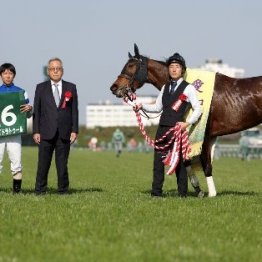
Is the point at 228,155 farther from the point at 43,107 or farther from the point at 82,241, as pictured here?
the point at 82,241

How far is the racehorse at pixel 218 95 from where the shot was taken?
434 inches

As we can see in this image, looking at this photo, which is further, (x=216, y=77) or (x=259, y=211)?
(x=216, y=77)

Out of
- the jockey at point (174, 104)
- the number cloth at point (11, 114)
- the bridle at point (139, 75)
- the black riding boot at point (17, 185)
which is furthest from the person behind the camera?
the black riding boot at point (17, 185)

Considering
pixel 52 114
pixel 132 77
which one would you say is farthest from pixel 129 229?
pixel 132 77

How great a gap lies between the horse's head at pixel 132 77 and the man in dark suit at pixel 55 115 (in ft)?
2.41

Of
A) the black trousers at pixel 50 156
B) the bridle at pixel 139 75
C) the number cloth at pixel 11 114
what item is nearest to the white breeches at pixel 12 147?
the number cloth at pixel 11 114

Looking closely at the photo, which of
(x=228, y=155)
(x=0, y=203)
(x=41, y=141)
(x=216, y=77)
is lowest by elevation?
(x=228, y=155)

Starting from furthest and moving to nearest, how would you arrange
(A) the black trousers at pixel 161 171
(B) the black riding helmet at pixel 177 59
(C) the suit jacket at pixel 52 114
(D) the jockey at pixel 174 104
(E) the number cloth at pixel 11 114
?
(E) the number cloth at pixel 11 114, (C) the suit jacket at pixel 52 114, (A) the black trousers at pixel 161 171, (B) the black riding helmet at pixel 177 59, (D) the jockey at pixel 174 104

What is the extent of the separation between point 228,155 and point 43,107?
150ft

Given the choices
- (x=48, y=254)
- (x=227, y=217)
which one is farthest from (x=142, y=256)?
(x=227, y=217)

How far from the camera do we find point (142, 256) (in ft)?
18.9

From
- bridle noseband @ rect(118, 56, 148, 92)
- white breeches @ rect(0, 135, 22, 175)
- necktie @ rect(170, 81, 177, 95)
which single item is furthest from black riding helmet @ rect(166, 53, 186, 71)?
white breeches @ rect(0, 135, 22, 175)

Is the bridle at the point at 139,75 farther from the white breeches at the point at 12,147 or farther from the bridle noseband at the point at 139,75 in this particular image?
the white breeches at the point at 12,147

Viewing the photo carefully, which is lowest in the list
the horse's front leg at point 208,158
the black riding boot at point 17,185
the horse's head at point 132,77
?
the black riding boot at point 17,185
